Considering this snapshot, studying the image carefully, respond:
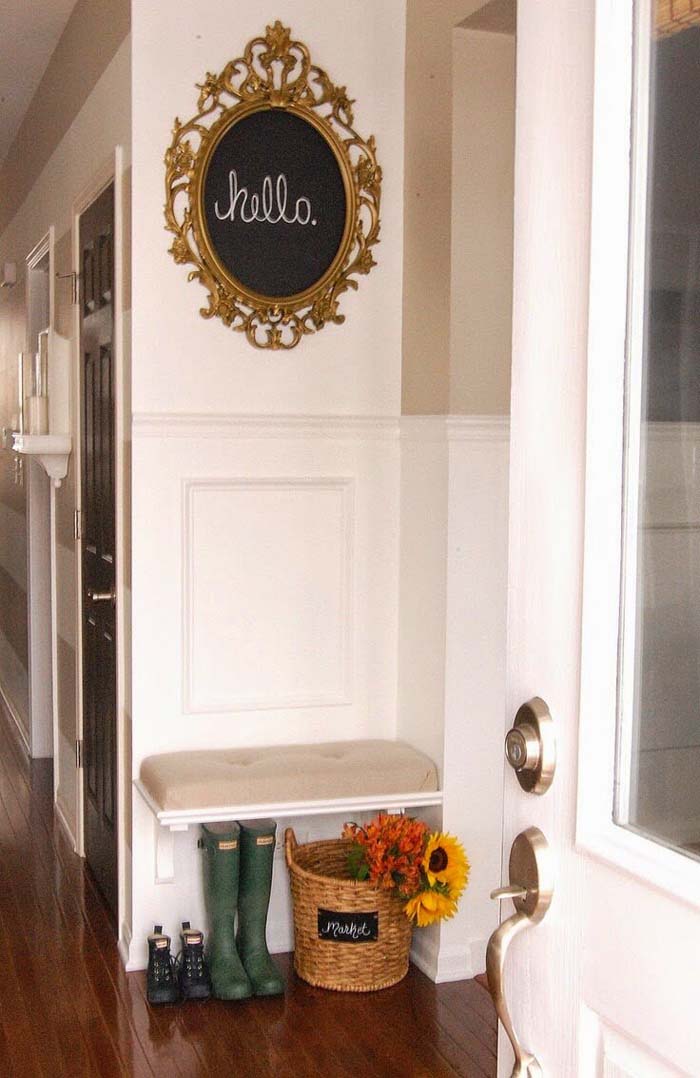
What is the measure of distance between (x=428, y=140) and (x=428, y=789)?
1.76m

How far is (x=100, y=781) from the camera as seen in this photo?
4.09 meters

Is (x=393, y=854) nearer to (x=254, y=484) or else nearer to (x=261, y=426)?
(x=254, y=484)

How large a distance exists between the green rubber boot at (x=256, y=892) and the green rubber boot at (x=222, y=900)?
0.03 metres

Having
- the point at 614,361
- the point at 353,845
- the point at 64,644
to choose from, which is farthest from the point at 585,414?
the point at 64,644

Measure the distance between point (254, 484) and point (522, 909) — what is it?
99.1 inches

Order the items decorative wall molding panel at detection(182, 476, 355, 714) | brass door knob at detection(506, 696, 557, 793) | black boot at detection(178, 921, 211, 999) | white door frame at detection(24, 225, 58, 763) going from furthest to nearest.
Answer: white door frame at detection(24, 225, 58, 763) < decorative wall molding panel at detection(182, 476, 355, 714) < black boot at detection(178, 921, 211, 999) < brass door knob at detection(506, 696, 557, 793)

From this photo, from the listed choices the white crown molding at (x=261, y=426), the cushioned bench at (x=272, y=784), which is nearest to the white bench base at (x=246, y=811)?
the cushioned bench at (x=272, y=784)

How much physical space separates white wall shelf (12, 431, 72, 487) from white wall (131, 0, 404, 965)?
3.82ft

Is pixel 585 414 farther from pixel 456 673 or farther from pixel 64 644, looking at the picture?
pixel 64 644

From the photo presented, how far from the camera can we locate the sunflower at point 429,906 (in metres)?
3.18

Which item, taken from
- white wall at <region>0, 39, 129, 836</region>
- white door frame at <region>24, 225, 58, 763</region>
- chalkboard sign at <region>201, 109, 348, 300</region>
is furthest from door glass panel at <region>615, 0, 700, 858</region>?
white door frame at <region>24, 225, 58, 763</region>

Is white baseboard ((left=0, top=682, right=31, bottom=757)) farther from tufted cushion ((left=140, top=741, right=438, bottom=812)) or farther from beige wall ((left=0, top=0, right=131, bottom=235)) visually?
tufted cushion ((left=140, top=741, right=438, bottom=812))

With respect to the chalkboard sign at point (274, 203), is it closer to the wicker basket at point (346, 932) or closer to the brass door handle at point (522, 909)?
the wicker basket at point (346, 932)

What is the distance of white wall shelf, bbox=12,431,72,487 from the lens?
4.47 meters
